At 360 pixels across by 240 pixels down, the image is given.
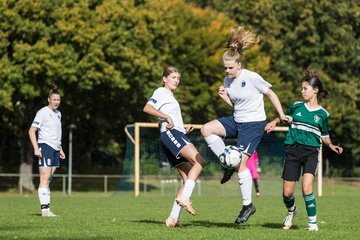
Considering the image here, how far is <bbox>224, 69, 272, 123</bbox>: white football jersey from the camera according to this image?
11906 mm

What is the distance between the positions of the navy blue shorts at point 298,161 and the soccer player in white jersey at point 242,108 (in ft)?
1.70

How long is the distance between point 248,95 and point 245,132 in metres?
0.52

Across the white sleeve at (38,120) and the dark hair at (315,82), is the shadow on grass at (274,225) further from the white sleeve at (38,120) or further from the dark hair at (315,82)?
the white sleeve at (38,120)

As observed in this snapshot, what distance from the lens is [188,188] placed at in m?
11.8

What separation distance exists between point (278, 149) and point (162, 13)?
12.3 meters

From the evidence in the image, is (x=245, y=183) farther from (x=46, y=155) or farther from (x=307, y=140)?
(x=46, y=155)

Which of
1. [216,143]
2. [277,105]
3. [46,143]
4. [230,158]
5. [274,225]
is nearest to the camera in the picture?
[230,158]

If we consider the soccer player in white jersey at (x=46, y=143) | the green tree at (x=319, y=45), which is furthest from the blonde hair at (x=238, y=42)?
the green tree at (x=319, y=45)

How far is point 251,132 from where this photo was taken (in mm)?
11883

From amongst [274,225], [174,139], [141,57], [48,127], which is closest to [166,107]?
[174,139]

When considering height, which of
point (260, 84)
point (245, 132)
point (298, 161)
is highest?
point (260, 84)

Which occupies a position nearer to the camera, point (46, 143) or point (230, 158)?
point (230, 158)

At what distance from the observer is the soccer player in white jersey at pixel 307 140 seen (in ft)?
39.1

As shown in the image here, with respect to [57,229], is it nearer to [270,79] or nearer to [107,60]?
[107,60]
